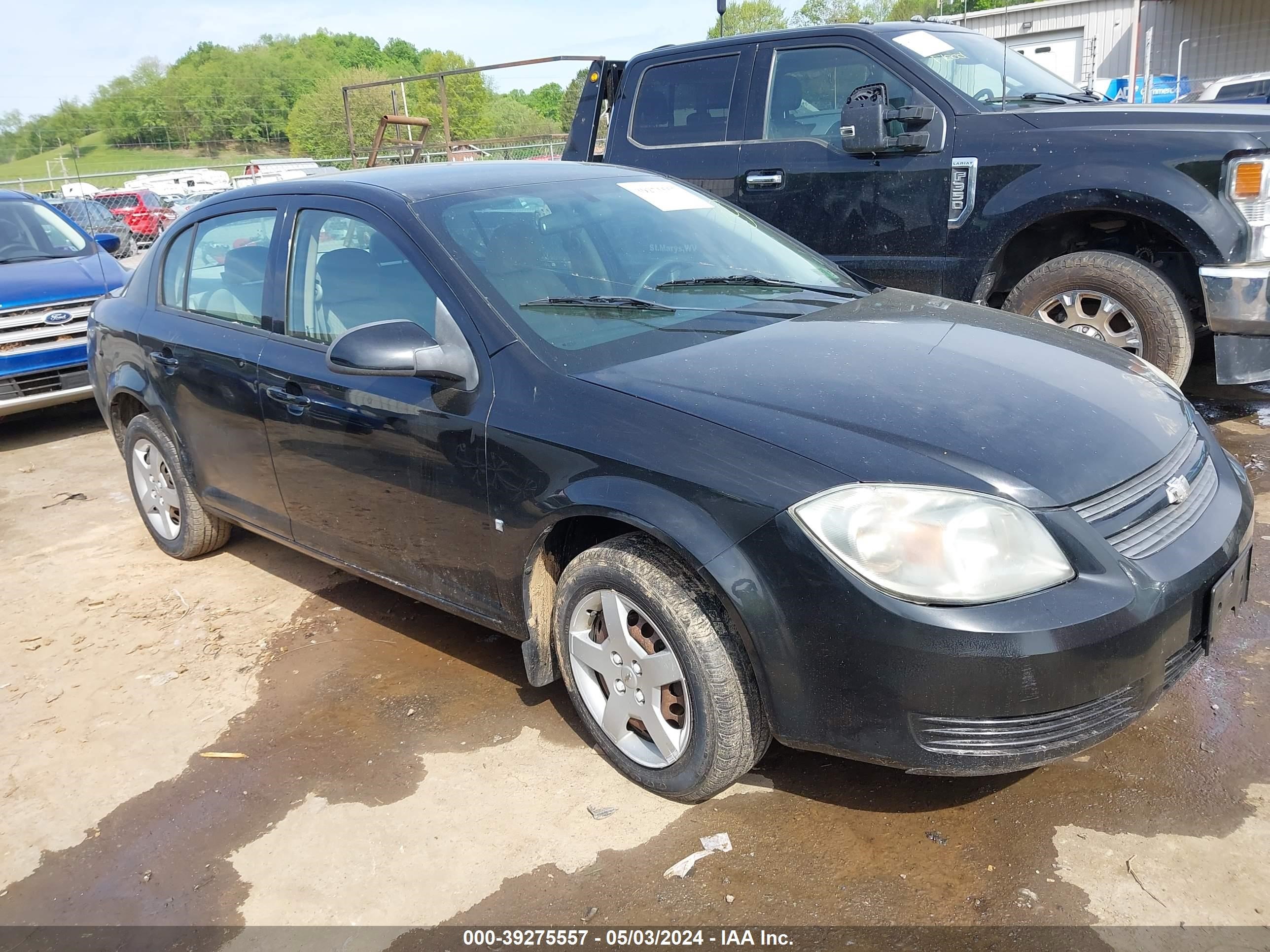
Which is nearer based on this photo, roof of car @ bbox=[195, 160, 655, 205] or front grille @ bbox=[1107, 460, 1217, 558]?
front grille @ bbox=[1107, 460, 1217, 558]

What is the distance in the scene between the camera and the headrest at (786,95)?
5793 millimetres

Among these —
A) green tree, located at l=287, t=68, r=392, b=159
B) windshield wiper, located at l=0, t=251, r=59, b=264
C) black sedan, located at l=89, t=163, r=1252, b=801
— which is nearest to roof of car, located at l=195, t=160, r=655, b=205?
black sedan, located at l=89, t=163, r=1252, b=801

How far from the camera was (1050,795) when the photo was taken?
8.64 feet

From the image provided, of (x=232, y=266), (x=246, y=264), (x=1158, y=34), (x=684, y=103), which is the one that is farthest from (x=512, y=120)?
(x=246, y=264)

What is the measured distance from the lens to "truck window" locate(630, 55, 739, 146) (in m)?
6.06

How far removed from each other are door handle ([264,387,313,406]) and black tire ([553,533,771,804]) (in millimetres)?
1336

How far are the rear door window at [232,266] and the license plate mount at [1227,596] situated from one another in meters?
3.13

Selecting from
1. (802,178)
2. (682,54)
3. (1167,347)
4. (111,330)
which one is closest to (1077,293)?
(1167,347)

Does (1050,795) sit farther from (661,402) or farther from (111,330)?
(111,330)

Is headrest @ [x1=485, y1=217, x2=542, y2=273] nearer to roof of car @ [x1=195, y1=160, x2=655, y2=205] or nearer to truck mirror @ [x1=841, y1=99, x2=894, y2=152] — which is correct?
roof of car @ [x1=195, y1=160, x2=655, y2=205]

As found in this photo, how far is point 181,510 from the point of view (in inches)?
178

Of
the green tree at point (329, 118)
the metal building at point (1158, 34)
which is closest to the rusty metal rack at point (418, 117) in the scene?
→ the metal building at point (1158, 34)

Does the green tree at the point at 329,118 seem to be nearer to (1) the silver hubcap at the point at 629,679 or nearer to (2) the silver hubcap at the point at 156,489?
(2) the silver hubcap at the point at 156,489

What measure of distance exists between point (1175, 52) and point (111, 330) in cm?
2923
